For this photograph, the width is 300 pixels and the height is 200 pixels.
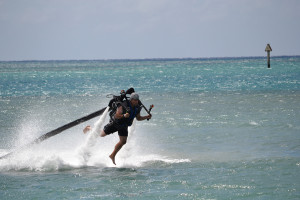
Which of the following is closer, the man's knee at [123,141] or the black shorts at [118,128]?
the black shorts at [118,128]

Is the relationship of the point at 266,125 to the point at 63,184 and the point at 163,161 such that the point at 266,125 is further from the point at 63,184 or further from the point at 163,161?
the point at 63,184

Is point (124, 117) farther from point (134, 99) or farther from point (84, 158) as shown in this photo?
point (84, 158)

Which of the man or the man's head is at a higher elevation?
the man's head

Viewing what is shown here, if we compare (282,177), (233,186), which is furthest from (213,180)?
(282,177)

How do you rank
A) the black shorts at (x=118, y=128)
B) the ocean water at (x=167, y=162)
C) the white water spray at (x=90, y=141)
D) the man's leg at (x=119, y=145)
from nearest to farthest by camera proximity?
the ocean water at (x=167, y=162), the black shorts at (x=118, y=128), the man's leg at (x=119, y=145), the white water spray at (x=90, y=141)

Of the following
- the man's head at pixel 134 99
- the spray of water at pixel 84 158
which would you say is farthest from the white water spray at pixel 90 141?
the man's head at pixel 134 99

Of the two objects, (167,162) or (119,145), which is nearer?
(119,145)

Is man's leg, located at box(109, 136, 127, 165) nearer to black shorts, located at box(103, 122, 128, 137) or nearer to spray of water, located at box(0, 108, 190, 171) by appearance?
black shorts, located at box(103, 122, 128, 137)

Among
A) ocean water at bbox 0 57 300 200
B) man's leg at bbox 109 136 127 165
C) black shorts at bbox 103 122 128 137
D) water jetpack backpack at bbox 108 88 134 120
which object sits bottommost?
ocean water at bbox 0 57 300 200

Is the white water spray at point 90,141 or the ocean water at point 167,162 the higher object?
the white water spray at point 90,141

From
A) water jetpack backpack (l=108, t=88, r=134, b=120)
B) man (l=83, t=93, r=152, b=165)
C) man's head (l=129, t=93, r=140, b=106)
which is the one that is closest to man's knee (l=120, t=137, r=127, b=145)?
man (l=83, t=93, r=152, b=165)

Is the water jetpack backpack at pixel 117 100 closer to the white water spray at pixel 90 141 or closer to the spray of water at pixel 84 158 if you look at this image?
the spray of water at pixel 84 158

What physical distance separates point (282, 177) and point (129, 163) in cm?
368

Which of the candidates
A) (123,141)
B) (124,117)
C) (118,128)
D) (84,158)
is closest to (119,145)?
(123,141)
